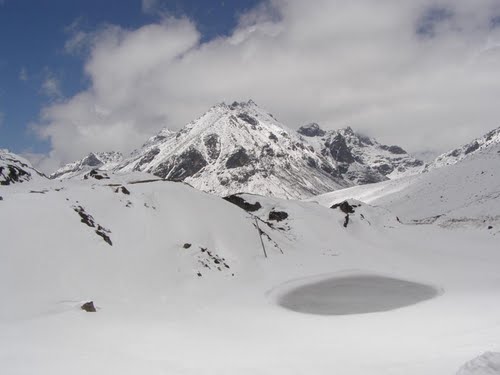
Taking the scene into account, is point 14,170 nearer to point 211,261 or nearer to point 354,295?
point 211,261

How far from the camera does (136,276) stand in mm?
30031

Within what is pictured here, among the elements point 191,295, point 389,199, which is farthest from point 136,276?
point 389,199

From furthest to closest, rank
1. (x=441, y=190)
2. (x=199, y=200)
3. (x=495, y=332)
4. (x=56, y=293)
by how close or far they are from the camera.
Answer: (x=441, y=190) < (x=199, y=200) < (x=56, y=293) < (x=495, y=332)

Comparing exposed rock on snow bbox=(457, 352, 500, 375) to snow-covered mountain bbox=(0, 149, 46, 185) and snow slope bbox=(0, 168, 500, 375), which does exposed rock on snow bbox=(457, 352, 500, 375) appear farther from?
snow-covered mountain bbox=(0, 149, 46, 185)

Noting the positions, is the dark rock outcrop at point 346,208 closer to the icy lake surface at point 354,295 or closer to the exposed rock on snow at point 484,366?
the icy lake surface at point 354,295

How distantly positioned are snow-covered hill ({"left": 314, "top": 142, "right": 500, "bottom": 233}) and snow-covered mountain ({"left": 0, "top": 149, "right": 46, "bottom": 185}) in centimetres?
5544

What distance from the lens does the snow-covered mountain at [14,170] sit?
3859 centimetres

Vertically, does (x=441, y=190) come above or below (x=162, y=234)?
above

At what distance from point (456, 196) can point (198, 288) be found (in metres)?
65.2

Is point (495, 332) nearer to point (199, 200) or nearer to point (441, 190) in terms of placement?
point (199, 200)

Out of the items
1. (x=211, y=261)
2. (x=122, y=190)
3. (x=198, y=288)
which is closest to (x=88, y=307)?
(x=198, y=288)

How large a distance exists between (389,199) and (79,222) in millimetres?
85816

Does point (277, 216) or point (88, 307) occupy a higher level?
point (277, 216)

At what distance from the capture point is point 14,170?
4069 cm
